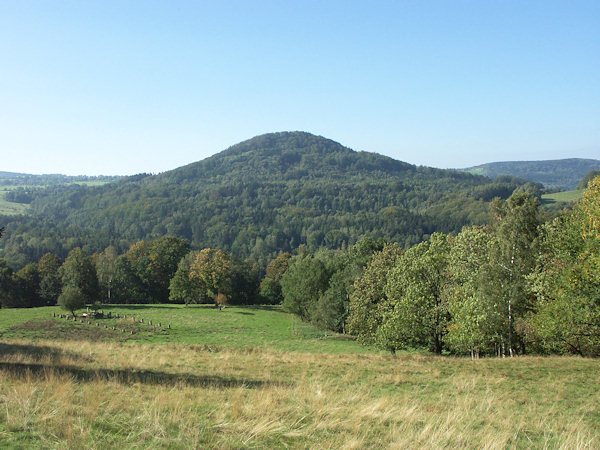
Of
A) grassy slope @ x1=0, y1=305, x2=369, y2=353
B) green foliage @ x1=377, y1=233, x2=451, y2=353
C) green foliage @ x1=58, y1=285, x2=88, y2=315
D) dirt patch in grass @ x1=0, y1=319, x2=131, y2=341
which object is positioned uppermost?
green foliage @ x1=377, y1=233, x2=451, y2=353

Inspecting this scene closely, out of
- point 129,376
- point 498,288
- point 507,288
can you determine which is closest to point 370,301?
point 498,288

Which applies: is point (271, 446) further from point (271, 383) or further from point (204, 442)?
point (271, 383)

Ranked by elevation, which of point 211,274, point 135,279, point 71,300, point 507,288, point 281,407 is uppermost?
point 281,407

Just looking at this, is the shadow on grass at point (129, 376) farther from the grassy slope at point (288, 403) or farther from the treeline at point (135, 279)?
the treeline at point (135, 279)

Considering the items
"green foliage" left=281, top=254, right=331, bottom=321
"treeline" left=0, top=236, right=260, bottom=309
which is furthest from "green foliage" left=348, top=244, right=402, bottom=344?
"treeline" left=0, top=236, right=260, bottom=309

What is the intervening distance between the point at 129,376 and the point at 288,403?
5592 mm

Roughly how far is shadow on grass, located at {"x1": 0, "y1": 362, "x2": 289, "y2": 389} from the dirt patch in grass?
27360 mm

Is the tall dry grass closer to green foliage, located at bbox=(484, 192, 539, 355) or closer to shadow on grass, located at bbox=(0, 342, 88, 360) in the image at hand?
shadow on grass, located at bbox=(0, 342, 88, 360)

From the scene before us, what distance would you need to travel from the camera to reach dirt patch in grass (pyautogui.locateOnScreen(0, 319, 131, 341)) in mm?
38656

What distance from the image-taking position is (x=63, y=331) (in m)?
42.2

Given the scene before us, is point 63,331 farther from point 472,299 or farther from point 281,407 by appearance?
point 281,407

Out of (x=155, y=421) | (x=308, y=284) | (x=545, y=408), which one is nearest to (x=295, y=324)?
(x=308, y=284)

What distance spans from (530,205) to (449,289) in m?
7.71

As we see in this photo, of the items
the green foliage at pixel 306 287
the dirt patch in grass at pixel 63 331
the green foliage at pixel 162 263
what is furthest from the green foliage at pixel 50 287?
the green foliage at pixel 306 287
